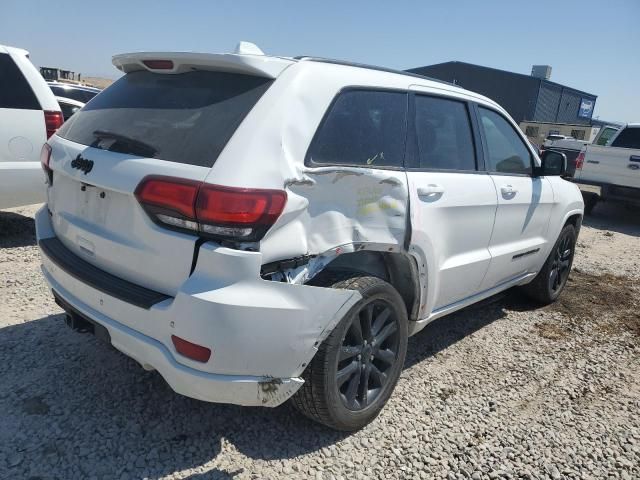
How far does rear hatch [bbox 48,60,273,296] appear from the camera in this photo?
6.91ft

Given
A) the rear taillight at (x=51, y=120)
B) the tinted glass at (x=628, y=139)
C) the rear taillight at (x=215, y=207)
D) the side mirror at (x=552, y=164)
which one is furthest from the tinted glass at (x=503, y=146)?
the tinted glass at (x=628, y=139)

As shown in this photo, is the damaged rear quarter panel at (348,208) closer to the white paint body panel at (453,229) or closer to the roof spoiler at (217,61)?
the white paint body panel at (453,229)

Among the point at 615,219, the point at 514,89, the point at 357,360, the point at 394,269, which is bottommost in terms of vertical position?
the point at 615,219

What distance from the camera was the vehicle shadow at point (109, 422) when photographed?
2359mm

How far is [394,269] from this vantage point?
291 cm

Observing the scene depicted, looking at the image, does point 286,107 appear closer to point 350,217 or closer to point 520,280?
point 350,217

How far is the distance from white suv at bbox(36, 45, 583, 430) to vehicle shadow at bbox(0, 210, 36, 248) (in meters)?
2.78

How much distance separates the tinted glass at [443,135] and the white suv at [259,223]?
2cm

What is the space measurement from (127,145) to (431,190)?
159cm

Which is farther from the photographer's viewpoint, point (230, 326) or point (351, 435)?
point (351, 435)

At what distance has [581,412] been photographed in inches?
124

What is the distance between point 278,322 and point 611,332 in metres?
3.61

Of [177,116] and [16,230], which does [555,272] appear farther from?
[16,230]

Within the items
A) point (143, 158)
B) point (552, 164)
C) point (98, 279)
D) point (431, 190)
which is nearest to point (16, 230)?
point (98, 279)
